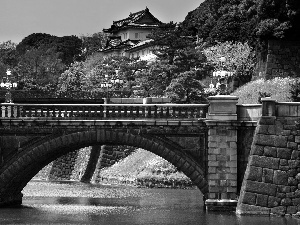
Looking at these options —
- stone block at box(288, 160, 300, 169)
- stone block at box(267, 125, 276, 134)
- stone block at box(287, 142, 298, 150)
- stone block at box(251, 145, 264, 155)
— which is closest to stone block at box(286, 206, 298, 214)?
stone block at box(288, 160, 300, 169)

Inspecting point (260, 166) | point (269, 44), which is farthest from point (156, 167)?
point (260, 166)

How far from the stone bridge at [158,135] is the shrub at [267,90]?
20.5 m

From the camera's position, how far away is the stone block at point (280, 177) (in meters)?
61.8

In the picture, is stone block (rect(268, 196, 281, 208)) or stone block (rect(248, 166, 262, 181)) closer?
stone block (rect(268, 196, 281, 208))

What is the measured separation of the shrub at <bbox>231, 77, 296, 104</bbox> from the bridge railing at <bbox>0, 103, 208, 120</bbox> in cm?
1991

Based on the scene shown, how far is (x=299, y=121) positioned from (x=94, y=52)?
405 feet

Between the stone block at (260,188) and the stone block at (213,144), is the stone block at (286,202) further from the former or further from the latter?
the stone block at (213,144)

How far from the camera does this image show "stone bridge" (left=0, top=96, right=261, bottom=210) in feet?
212

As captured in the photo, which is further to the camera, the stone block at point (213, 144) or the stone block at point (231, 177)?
the stone block at point (213, 144)

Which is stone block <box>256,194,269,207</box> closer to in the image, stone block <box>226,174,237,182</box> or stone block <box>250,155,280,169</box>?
stone block <box>250,155,280,169</box>

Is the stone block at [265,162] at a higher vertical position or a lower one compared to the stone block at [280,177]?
higher

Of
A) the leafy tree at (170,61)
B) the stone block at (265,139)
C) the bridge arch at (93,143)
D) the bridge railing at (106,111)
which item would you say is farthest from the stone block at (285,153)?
the leafy tree at (170,61)

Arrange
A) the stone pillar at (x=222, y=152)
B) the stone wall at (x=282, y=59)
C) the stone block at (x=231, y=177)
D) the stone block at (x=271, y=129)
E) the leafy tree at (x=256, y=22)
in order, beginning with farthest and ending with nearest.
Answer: the stone wall at (x=282, y=59) < the leafy tree at (x=256, y=22) < the stone block at (x=231, y=177) < the stone pillar at (x=222, y=152) < the stone block at (x=271, y=129)

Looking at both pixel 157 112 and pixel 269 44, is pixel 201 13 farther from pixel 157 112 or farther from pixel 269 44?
pixel 157 112
